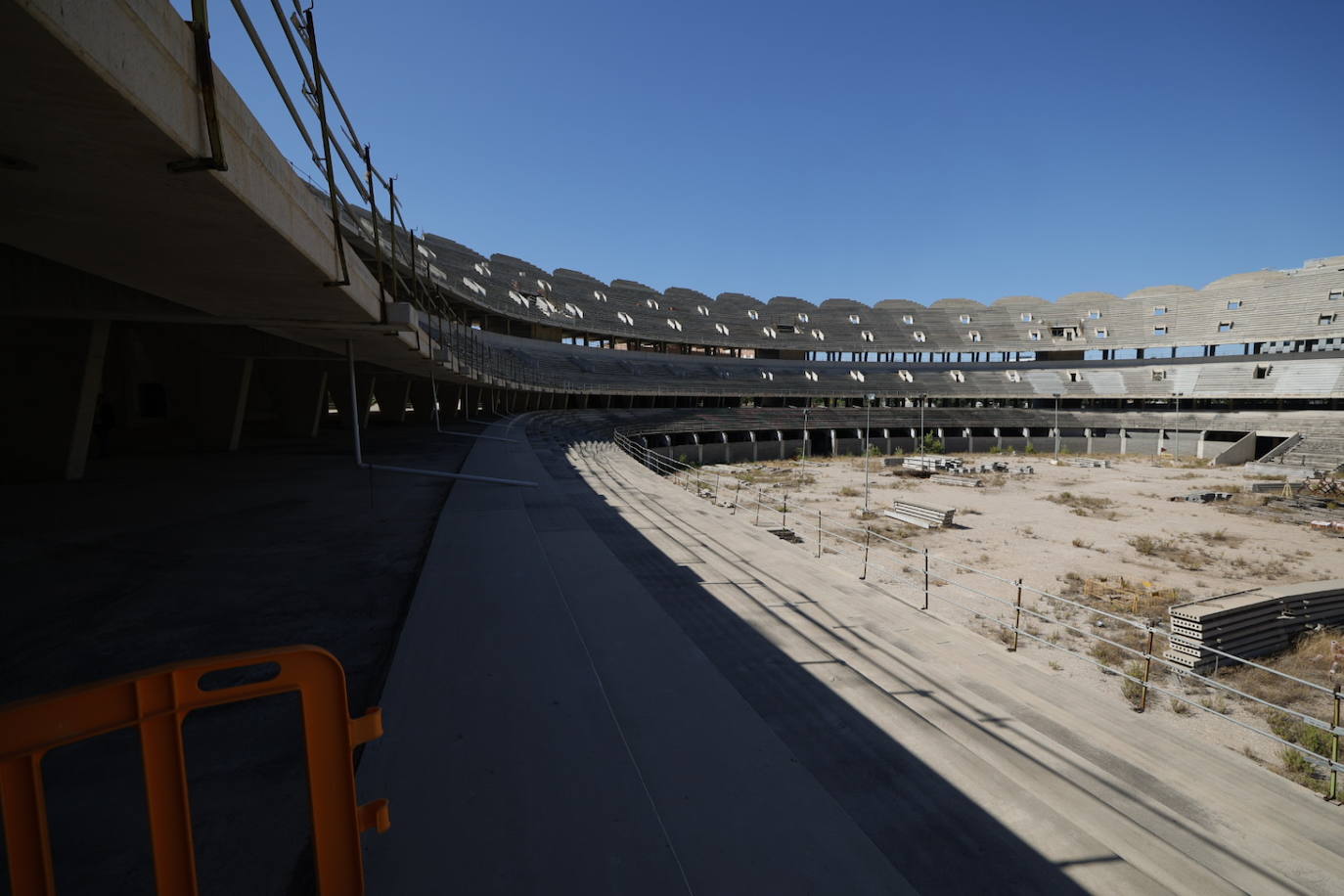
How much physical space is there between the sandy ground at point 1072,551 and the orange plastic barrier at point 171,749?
675 cm

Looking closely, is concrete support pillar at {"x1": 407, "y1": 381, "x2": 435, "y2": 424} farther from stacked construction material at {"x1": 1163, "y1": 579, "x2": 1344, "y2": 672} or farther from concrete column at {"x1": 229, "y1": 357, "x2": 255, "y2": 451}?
stacked construction material at {"x1": 1163, "y1": 579, "x2": 1344, "y2": 672}

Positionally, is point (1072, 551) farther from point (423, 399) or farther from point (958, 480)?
point (423, 399)

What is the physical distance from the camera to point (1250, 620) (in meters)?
9.79

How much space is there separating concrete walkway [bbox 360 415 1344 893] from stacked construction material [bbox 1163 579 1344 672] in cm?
415

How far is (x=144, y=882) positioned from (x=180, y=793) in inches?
46.8

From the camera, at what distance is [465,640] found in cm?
416

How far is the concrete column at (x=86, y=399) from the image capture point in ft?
33.9

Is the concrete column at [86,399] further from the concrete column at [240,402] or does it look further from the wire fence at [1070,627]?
the wire fence at [1070,627]

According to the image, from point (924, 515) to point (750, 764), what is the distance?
20.5 m

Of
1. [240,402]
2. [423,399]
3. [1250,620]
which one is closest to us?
[1250,620]

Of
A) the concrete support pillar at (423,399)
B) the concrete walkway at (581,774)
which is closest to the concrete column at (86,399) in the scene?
the concrete walkway at (581,774)

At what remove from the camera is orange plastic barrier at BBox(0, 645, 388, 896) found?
136 cm

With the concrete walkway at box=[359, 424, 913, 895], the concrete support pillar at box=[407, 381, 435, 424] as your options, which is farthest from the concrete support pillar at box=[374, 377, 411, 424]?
the concrete walkway at box=[359, 424, 913, 895]

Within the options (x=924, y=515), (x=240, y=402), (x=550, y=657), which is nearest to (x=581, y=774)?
(x=550, y=657)
